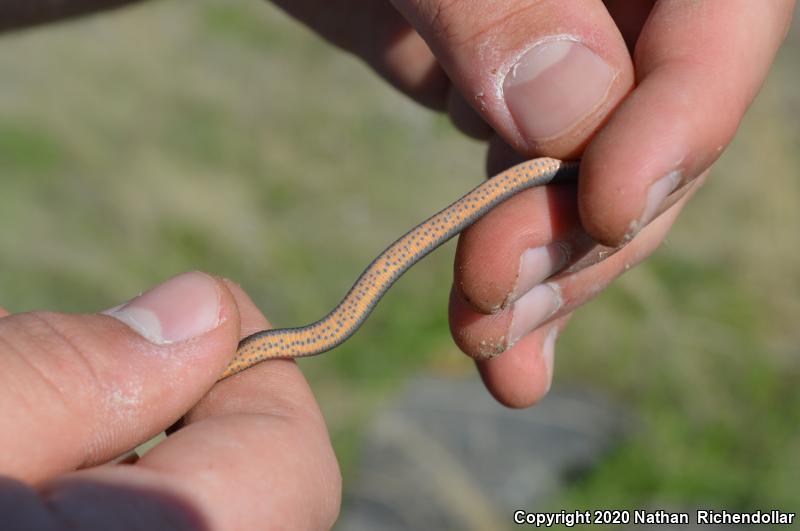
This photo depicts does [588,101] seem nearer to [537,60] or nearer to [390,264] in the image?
[537,60]

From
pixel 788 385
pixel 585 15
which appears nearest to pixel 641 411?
pixel 788 385

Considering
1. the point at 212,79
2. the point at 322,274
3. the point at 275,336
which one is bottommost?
the point at 322,274

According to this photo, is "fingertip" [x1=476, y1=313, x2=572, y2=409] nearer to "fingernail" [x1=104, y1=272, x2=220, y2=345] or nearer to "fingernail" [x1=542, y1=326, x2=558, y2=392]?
"fingernail" [x1=542, y1=326, x2=558, y2=392]

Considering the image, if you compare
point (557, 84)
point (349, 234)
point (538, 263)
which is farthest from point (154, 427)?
point (349, 234)

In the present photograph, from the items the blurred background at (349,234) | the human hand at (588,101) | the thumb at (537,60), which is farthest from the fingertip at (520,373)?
the blurred background at (349,234)

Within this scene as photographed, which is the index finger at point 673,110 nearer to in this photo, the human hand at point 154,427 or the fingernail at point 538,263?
the fingernail at point 538,263

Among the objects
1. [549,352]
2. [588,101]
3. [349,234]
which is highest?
[588,101]

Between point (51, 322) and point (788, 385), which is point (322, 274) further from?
point (51, 322)

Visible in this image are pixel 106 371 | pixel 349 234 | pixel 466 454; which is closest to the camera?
pixel 106 371
